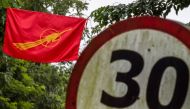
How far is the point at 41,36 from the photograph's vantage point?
Answer: 8523 millimetres

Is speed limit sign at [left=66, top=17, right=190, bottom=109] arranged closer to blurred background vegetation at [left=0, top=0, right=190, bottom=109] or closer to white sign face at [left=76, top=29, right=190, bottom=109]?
white sign face at [left=76, top=29, right=190, bottom=109]

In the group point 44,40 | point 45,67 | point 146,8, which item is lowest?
point 45,67

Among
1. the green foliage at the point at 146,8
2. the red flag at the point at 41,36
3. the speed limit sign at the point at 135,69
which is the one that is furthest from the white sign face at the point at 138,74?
Answer: the red flag at the point at 41,36

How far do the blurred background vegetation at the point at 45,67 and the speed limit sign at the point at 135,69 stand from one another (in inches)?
36.6

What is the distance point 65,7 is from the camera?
20.0 meters

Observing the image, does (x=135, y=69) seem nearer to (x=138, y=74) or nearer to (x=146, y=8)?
(x=138, y=74)

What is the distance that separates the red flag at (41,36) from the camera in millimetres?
8391

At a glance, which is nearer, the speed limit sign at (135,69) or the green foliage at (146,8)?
the speed limit sign at (135,69)

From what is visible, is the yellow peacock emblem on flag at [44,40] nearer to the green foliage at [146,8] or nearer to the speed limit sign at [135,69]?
the green foliage at [146,8]

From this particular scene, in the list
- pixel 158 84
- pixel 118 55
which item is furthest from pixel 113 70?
pixel 158 84

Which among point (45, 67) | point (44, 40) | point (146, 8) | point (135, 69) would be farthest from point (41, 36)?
point (45, 67)

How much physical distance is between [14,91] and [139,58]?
1171 centimetres

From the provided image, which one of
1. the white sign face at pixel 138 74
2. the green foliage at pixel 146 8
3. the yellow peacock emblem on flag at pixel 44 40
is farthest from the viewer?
the yellow peacock emblem on flag at pixel 44 40

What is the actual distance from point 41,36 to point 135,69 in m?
6.77
